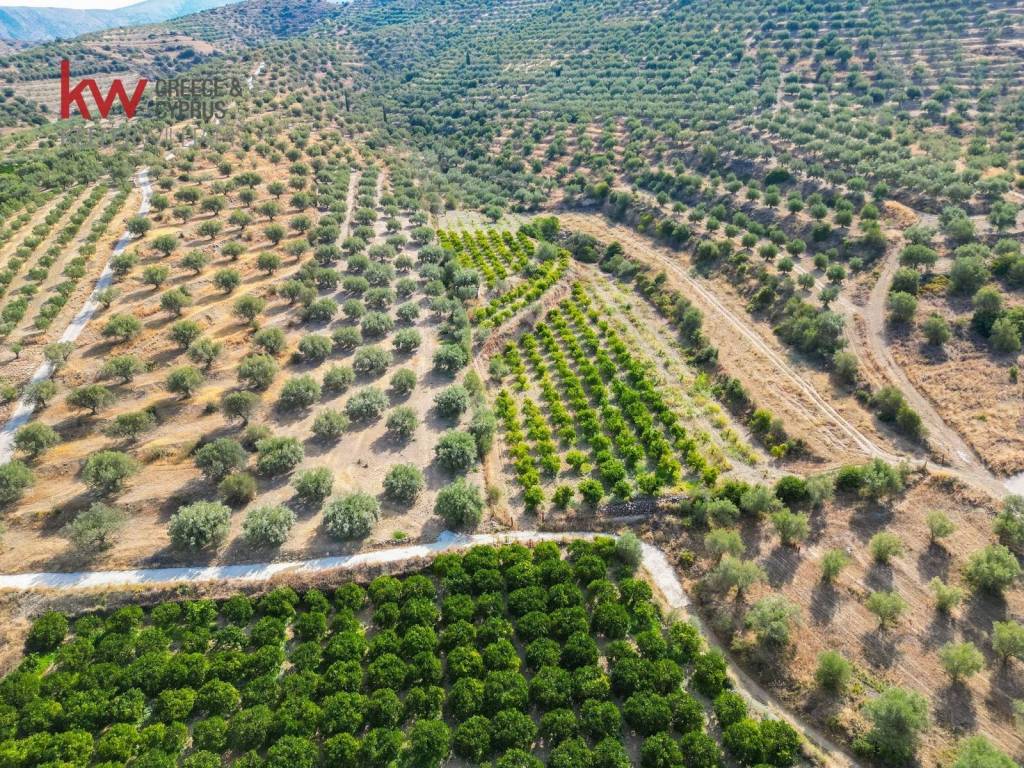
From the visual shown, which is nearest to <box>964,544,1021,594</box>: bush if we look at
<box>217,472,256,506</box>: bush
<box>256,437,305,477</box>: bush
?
<box>256,437,305,477</box>: bush

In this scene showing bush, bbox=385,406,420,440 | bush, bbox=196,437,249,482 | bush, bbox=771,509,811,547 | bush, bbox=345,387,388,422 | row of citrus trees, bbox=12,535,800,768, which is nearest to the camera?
row of citrus trees, bbox=12,535,800,768

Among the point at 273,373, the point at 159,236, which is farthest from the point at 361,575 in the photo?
the point at 159,236

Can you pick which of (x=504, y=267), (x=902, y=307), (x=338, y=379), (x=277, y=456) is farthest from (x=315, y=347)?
(x=902, y=307)

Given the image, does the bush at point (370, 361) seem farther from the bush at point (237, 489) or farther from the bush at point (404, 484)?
the bush at point (237, 489)

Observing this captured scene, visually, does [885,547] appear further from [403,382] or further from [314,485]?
[403,382]

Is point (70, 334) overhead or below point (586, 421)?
overhead

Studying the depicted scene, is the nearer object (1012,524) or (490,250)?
(1012,524)

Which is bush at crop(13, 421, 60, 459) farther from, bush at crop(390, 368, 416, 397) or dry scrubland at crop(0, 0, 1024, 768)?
bush at crop(390, 368, 416, 397)
